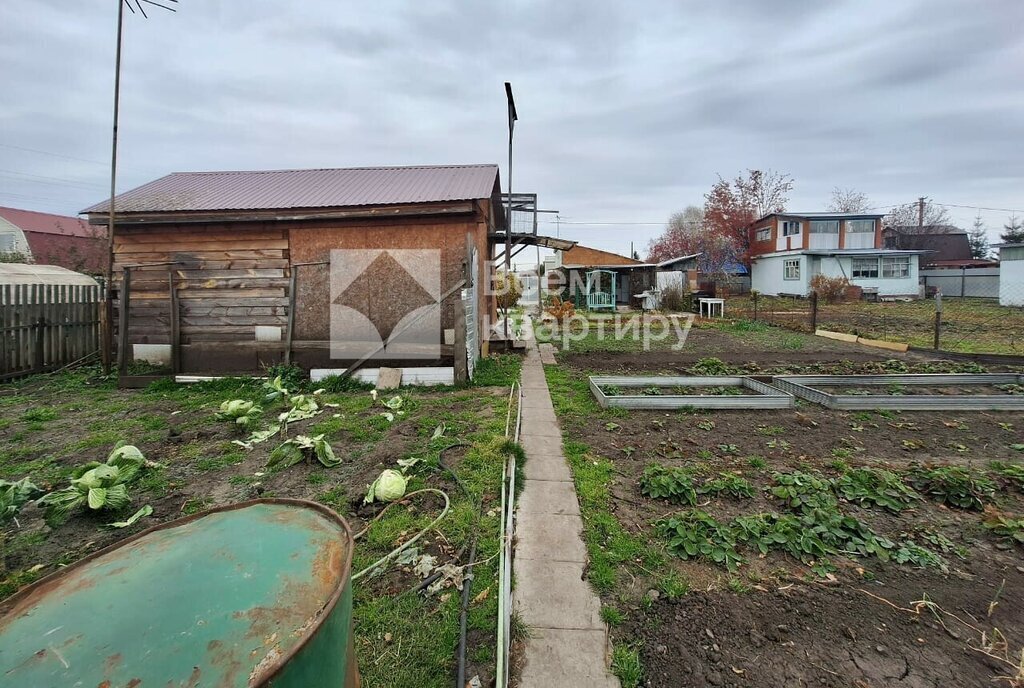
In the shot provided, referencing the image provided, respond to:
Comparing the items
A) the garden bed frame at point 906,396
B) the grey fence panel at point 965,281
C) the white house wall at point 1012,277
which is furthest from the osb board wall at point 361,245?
the grey fence panel at point 965,281

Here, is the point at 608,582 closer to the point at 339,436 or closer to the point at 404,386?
→ the point at 339,436

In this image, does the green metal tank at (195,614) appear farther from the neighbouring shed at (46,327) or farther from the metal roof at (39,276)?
the metal roof at (39,276)

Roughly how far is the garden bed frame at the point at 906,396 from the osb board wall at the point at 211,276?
322 inches

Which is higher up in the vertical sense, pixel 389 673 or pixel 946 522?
pixel 946 522

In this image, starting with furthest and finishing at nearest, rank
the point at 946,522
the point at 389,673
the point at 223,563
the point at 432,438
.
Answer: the point at 432,438 → the point at 946,522 → the point at 389,673 → the point at 223,563

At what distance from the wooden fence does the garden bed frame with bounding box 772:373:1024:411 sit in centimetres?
1220

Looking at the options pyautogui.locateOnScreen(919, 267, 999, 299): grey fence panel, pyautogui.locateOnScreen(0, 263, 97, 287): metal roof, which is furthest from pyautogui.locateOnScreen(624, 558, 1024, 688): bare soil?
pyautogui.locateOnScreen(919, 267, 999, 299): grey fence panel

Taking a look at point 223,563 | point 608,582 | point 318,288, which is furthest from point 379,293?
point 223,563

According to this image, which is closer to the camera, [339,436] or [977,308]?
[339,436]

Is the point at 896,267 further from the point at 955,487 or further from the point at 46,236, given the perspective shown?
the point at 46,236

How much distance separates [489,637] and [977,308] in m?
26.4

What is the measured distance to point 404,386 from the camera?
7.55 metres

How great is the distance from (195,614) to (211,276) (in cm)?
850

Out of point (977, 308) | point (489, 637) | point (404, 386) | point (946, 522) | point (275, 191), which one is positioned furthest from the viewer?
point (977, 308)
